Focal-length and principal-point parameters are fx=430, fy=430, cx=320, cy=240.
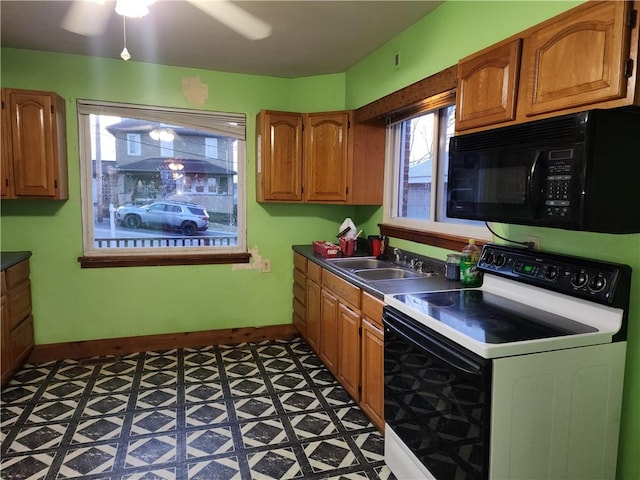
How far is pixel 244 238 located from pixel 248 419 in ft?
5.71

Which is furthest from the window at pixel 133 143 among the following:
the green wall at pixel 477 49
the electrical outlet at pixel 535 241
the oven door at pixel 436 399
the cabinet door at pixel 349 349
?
the electrical outlet at pixel 535 241

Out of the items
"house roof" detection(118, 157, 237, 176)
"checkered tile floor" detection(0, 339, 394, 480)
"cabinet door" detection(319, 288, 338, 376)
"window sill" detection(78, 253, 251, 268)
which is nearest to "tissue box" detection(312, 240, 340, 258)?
"cabinet door" detection(319, 288, 338, 376)

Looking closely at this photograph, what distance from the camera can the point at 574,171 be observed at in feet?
4.49

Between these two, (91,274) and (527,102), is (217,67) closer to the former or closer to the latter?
(91,274)

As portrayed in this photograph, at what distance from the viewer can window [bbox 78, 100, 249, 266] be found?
351 centimetres

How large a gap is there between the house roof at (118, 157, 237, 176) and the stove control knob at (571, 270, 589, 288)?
2927 mm

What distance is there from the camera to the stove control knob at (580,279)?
158 cm

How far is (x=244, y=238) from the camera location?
12.8 ft

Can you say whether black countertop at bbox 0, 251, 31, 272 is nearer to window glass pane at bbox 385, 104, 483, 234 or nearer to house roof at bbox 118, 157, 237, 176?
house roof at bbox 118, 157, 237, 176

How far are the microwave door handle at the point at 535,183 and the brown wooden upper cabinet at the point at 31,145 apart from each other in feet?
10.3

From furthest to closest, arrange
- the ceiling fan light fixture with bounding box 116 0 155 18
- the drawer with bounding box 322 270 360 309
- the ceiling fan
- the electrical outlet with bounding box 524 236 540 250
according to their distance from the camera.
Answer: the drawer with bounding box 322 270 360 309 → the ceiling fan → the ceiling fan light fixture with bounding box 116 0 155 18 → the electrical outlet with bounding box 524 236 540 250

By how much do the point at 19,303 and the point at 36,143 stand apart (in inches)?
45.8

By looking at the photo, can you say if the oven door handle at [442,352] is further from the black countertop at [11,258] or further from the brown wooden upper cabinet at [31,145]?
the brown wooden upper cabinet at [31,145]

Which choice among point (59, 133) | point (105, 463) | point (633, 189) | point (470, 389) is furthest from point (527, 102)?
point (59, 133)
